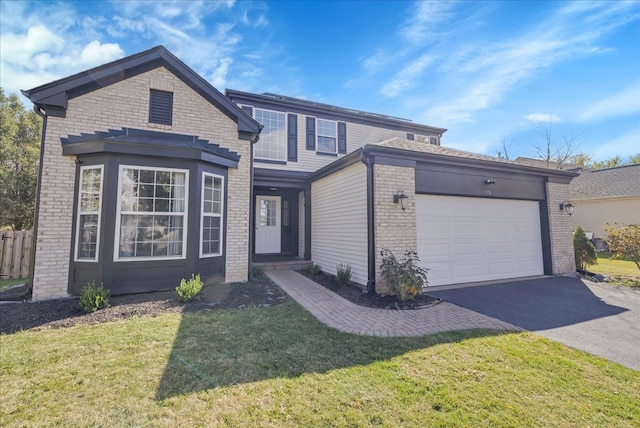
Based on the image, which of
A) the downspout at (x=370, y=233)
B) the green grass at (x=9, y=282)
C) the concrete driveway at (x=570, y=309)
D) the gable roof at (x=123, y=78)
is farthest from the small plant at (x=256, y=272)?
the green grass at (x=9, y=282)

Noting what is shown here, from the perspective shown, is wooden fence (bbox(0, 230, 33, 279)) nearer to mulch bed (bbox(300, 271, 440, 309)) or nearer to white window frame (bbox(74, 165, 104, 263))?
white window frame (bbox(74, 165, 104, 263))

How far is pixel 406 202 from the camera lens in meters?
6.81

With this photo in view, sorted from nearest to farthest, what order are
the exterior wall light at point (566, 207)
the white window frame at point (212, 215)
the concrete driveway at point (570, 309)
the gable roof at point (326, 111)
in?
Result: the concrete driveway at point (570, 309) < the white window frame at point (212, 215) < the exterior wall light at point (566, 207) < the gable roof at point (326, 111)

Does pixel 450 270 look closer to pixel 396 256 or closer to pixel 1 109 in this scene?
pixel 396 256

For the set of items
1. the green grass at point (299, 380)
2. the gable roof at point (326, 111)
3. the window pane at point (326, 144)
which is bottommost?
the green grass at point (299, 380)

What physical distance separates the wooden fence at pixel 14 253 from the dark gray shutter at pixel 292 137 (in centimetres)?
884

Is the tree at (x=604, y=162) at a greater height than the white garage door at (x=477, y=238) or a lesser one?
greater

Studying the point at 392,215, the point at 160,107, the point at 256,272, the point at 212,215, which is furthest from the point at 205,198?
the point at 392,215

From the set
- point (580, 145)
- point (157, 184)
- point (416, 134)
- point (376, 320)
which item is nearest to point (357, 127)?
point (416, 134)

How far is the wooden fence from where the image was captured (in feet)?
27.1

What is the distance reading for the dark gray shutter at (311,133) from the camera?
11750 millimetres

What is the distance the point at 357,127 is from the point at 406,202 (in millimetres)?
6973

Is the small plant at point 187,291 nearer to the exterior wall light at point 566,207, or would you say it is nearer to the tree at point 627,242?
the exterior wall light at point 566,207

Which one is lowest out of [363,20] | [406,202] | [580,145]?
[406,202]
